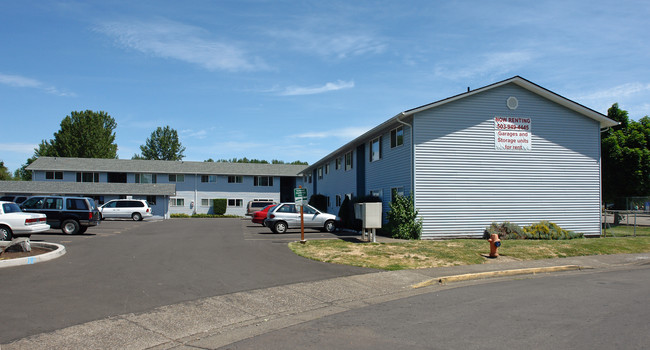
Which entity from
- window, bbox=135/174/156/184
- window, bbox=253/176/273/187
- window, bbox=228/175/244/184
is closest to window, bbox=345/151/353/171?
window, bbox=253/176/273/187

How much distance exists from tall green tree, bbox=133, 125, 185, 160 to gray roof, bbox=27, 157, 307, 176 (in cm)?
4841

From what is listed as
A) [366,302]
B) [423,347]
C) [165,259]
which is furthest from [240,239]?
[423,347]

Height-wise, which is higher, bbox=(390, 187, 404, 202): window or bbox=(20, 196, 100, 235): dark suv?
bbox=(390, 187, 404, 202): window

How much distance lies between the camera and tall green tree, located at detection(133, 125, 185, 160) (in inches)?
4070

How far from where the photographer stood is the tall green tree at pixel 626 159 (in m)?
32.3

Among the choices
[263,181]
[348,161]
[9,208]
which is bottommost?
[9,208]

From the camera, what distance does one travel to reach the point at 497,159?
846 inches

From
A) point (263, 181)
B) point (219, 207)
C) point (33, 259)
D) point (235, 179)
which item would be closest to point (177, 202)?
point (219, 207)

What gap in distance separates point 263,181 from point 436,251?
1686 inches

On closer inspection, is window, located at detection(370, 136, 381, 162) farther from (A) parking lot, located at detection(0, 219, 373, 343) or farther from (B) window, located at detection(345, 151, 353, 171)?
(A) parking lot, located at detection(0, 219, 373, 343)

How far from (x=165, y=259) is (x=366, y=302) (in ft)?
24.0

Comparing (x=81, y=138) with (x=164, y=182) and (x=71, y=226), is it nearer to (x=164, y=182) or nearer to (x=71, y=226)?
(x=164, y=182)

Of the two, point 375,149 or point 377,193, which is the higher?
point 375,149

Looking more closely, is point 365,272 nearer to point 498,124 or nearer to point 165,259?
point 165,259
